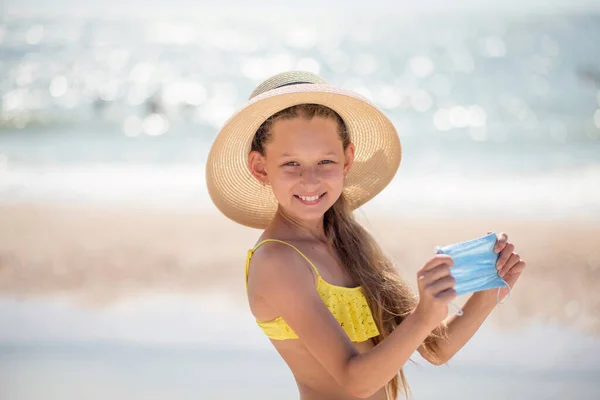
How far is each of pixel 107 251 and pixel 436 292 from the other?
20.2ft

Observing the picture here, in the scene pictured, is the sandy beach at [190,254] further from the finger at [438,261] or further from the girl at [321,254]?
the finger at [438,261]

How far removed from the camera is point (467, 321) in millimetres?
2873

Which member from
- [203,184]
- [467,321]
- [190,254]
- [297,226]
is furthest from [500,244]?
[203,184]

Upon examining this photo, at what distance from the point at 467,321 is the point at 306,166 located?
720 mm

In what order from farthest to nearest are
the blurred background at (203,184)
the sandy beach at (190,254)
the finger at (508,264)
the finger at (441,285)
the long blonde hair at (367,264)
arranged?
the sandy beach at (190,254) → the blurred background at (203,184) → the long blonde hair at (367,264) → the finger at (508,264) → the finger at (441,285)

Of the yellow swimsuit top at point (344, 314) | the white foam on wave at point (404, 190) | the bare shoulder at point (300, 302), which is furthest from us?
the white foam on wave at point (404, 190)

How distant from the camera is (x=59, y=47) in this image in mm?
14992

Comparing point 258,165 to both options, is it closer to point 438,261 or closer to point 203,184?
point 438,261

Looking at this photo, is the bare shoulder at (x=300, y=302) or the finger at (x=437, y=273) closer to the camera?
the finger at (x=437, y=273)

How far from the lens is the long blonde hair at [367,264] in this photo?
282 cm

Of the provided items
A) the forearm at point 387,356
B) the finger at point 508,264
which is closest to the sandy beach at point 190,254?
the finger at point 508,264

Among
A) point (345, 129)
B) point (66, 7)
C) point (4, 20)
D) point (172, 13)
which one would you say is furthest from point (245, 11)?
point (345, 129)

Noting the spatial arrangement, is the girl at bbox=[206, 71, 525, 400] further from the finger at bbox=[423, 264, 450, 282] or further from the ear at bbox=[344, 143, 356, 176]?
the finger at bbox=[423, 264, 450, 282]

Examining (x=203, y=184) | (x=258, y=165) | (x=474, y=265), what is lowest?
(x=474, y=265)
